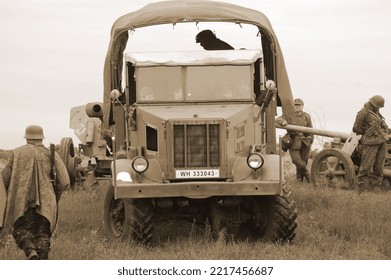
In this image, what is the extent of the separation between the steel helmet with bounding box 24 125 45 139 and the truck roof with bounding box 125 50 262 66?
275cm

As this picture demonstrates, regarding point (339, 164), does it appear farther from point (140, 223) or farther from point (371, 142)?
point (140, 223)

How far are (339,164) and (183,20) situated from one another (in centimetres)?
680

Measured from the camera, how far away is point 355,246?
1213 cm

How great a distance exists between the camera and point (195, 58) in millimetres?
13461

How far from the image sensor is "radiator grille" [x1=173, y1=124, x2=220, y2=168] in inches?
488

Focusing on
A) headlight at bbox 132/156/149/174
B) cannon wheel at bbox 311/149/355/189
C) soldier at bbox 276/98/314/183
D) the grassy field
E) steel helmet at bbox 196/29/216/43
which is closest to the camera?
the grassy field

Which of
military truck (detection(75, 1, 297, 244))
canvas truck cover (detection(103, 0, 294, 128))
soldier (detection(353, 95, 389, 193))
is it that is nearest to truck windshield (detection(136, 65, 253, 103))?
military truck (detection(75, 1, 297, 244))

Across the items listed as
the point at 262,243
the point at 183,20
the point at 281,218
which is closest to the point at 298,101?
the point at 183,20

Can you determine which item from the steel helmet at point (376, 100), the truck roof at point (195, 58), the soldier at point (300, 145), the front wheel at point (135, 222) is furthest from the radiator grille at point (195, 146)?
the soldier at point (300, 145)

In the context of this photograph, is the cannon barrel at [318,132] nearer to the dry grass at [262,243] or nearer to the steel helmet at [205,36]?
the dry grass at [262,243]

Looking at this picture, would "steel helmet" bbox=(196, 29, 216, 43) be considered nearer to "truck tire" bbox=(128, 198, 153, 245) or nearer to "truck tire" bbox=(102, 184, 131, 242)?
"truck tire" bbox=(102, 184, 131, 242)

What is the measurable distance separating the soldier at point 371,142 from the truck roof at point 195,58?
6248 millimetres

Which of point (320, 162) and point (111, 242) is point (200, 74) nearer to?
point (111, 242)
